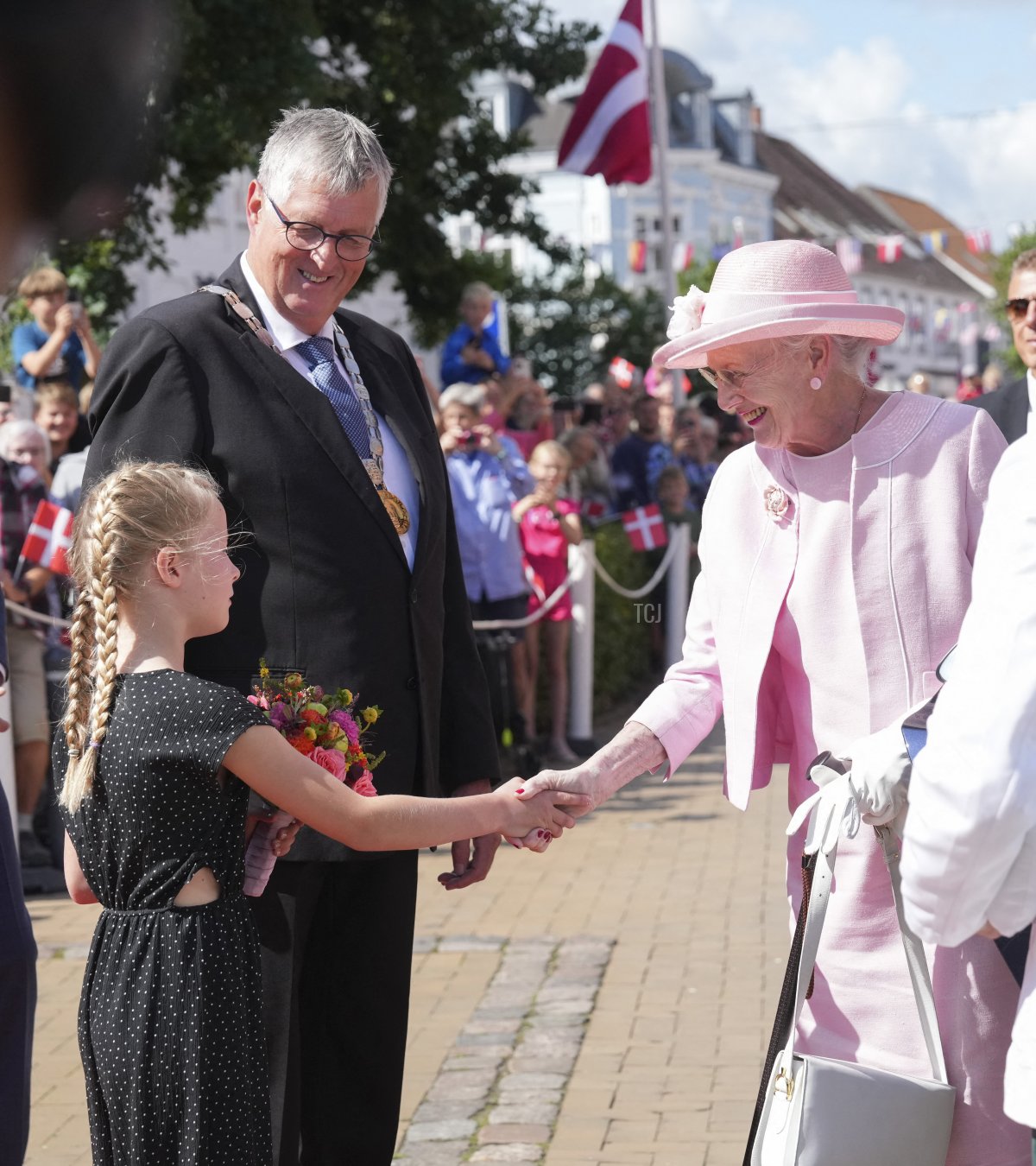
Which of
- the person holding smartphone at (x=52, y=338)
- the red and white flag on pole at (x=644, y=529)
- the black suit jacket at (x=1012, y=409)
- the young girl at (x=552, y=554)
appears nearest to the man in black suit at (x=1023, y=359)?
the black suit jacket at (x=1012, y=409)

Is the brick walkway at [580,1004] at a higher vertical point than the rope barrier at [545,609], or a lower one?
lower

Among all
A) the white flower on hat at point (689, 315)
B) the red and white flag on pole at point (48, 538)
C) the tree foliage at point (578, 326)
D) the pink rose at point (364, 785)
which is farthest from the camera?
the tree foliage at point (578, 326)

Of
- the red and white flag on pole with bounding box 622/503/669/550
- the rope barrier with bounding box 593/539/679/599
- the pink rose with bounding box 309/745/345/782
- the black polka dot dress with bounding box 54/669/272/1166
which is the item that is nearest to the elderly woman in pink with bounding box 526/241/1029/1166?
the pink rose with bounding box 309/745/345/782

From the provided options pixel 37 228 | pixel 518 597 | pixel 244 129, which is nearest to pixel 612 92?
pixel 244 129

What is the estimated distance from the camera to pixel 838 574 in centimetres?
303

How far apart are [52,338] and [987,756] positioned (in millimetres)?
7329

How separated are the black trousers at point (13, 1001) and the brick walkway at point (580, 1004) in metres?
1.30

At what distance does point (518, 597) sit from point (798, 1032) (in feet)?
22.0

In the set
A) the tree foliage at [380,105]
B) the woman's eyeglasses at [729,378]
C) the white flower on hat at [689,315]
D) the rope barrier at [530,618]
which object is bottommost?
the rope barrier at [530,618]

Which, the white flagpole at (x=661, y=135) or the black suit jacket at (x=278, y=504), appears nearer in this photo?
the black suit jacket at (x=278, y=504)

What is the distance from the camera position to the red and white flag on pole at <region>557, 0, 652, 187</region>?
1697 cm

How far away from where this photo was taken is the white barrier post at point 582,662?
34.9ft

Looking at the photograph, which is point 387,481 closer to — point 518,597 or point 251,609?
point 251,609

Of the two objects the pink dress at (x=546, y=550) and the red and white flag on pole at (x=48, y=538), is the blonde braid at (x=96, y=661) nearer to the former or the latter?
the red and white flag on pole at (x=48, y=538)
